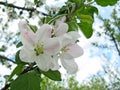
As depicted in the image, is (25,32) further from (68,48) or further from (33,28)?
(68,48)

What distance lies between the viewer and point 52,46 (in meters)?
1.03

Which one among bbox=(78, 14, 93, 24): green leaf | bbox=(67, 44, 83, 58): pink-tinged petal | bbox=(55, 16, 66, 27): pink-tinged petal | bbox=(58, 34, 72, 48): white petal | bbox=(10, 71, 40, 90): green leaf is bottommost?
bbox=(10, 71, 40, 90): green leaf

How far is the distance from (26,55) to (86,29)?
1.10 ft

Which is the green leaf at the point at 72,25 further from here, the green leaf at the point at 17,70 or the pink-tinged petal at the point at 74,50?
the green leaf at the point at 17,70

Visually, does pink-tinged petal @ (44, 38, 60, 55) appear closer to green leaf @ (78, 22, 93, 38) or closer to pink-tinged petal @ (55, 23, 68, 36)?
pink-tinged petal @ (55, 23, 68, 36)

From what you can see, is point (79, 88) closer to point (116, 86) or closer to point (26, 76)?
point (116, 86)

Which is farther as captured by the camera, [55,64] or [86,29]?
[86,29]

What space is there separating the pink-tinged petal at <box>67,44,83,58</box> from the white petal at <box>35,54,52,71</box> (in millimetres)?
116

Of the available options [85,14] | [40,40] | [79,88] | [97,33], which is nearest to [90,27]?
[85,14]

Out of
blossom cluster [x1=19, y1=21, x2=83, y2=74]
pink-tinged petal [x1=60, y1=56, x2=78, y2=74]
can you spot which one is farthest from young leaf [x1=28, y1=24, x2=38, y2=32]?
pink-tinged petal [x1=60, y1=56, x2=78, y2=74]

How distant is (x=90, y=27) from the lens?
127 centimetres

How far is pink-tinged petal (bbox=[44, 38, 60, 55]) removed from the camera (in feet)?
3.35

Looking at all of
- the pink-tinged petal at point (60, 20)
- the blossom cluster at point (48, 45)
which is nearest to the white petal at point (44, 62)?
the blossom cluster at point (48, 45)

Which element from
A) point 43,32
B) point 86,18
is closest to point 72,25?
point 86,18
